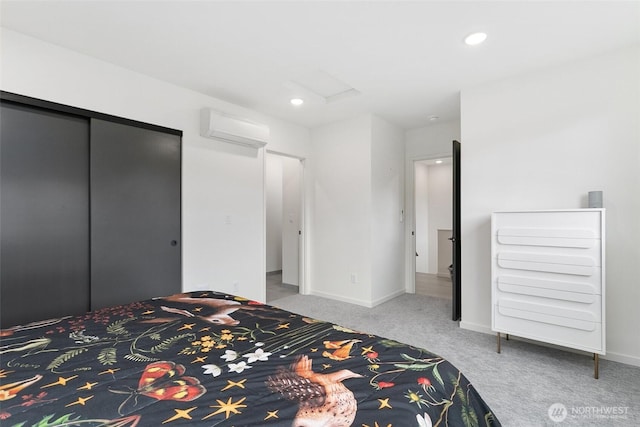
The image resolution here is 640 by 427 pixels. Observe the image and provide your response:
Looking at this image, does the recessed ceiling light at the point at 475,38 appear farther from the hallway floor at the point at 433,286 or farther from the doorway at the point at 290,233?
the hallway floor at the point at 433,286

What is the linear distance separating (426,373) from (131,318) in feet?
4.90

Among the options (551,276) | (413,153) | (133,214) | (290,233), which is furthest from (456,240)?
(133,214)

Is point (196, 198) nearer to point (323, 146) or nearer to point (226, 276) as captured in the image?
point (226, 276)

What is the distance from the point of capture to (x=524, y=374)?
2.26 meters

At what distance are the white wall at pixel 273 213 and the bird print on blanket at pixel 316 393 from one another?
527 centimetres

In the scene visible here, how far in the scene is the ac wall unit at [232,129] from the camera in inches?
128

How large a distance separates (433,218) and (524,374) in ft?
14.4

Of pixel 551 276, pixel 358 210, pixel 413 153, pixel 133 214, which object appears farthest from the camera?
pixel 413 153

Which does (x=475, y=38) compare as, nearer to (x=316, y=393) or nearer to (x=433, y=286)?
(x=316, y=393)

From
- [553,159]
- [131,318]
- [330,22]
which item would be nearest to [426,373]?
[131,318]

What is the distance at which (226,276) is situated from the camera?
3.54m

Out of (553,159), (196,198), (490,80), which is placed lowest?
(196,198)

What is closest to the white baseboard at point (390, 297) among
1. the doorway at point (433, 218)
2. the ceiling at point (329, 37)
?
the doorway at point (433, 218)

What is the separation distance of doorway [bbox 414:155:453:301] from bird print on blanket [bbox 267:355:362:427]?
522 centimetres
